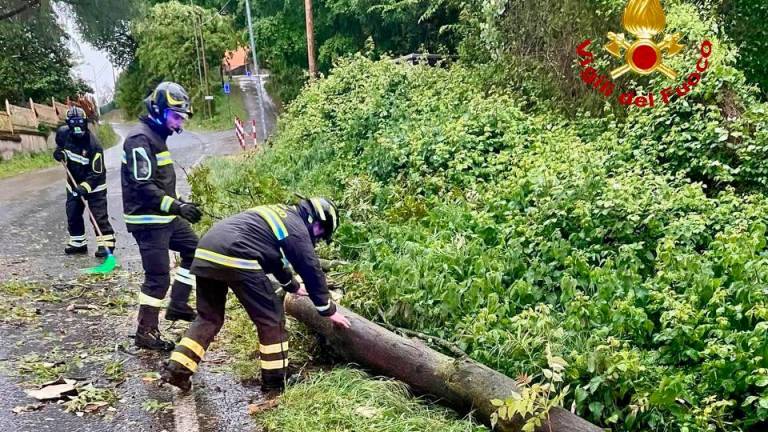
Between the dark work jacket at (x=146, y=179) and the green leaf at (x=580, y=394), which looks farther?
the dark work jacket at (x=146, y=179)

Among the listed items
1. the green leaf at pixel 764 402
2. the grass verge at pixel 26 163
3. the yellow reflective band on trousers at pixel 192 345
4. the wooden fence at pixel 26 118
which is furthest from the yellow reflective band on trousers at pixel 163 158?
the wooden fence at pixel 26 118

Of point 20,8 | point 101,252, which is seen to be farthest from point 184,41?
point 101,252

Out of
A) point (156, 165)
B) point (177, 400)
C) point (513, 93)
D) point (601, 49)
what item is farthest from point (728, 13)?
point (177, 400)

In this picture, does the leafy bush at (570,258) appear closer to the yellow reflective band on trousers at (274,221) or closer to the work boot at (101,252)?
the yellow reflective band on trousers at (274,221)

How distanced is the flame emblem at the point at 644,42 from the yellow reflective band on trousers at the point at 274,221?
13.3 feet

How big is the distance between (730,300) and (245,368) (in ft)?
10.6

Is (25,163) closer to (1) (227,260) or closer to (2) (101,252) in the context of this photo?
(2) (101,252)

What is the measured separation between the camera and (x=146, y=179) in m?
4.80

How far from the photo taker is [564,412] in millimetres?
3418

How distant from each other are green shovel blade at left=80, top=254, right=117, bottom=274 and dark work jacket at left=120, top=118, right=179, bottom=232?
2.35 m

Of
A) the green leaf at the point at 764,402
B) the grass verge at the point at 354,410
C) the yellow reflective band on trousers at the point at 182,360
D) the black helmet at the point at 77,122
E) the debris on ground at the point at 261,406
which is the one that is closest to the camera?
the green leaf at the point at 764,402

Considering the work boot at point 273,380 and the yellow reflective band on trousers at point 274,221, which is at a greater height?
the yellow reflective band on trousers at point 274,221

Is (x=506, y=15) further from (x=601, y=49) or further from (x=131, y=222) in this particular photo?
(x=131, y=222)

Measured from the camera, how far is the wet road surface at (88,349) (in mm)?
3947
